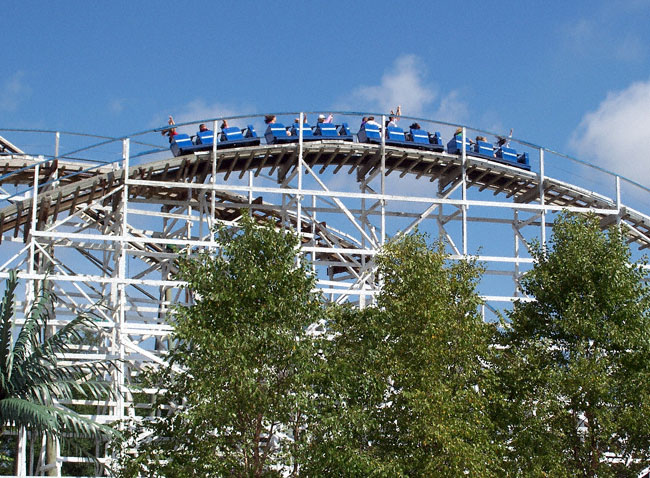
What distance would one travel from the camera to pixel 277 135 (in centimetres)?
2880

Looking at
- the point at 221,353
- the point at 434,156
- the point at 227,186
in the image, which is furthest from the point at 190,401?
the point at 434,156

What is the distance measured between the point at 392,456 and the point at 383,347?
2215 mm

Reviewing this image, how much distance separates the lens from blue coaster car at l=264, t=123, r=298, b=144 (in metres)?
28.8

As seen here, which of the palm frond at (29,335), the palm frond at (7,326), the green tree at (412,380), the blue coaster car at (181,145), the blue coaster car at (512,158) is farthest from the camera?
the blue coaster car at (512,158)

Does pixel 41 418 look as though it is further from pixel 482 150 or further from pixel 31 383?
pixel 482 150

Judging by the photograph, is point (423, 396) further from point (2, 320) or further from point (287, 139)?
point (287, 139)

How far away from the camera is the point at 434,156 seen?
98.4 feet

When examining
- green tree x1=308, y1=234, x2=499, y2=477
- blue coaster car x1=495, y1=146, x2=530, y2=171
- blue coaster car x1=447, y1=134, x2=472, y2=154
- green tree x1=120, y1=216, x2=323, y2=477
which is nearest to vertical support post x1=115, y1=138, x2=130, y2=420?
green tree x1=120, y1=216, x2=323, y2=477

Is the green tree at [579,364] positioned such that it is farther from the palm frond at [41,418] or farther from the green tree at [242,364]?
the palm frond at [41,418]

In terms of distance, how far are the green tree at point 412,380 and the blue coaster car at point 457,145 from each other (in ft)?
28.4

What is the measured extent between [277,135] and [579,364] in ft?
36.9

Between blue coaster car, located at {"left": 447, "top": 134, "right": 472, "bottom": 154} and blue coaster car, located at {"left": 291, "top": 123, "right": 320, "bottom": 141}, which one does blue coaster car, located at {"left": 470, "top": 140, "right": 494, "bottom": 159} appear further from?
blue coaster car, located at {"left": 291, "top": 123, "right": 320, "bottom": 141}

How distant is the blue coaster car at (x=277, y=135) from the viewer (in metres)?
28.8

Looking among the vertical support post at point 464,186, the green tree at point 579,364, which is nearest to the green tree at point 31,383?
the green tree at point 579,364
